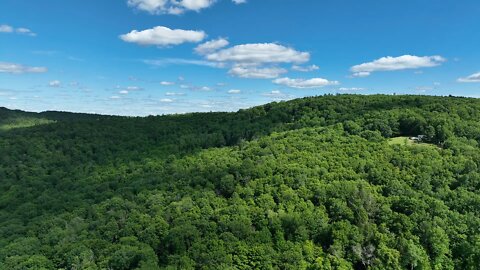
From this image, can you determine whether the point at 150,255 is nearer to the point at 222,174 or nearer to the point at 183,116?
the point at 222,174

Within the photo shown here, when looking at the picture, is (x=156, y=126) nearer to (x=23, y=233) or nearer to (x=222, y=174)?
(x=222, y=174)

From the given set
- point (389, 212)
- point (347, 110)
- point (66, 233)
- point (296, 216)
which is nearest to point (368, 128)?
point (347, 110)

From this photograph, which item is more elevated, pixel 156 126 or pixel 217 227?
pixel 156 126

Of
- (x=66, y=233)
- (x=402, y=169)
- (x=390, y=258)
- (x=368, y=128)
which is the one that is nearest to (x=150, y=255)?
(x=66, y=233)

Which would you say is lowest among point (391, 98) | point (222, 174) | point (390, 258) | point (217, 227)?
point (390, 258)

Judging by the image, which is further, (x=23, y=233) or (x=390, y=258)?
(x=23, y=233)

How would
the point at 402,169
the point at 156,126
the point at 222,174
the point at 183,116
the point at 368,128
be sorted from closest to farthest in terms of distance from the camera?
1. the point at 402,169
2. the point at 222,174
3. the point at 368,128
4. the point at 156,126
5. the point at 183,116

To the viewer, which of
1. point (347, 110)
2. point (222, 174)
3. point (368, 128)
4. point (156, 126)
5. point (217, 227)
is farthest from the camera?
point (156, 126)
